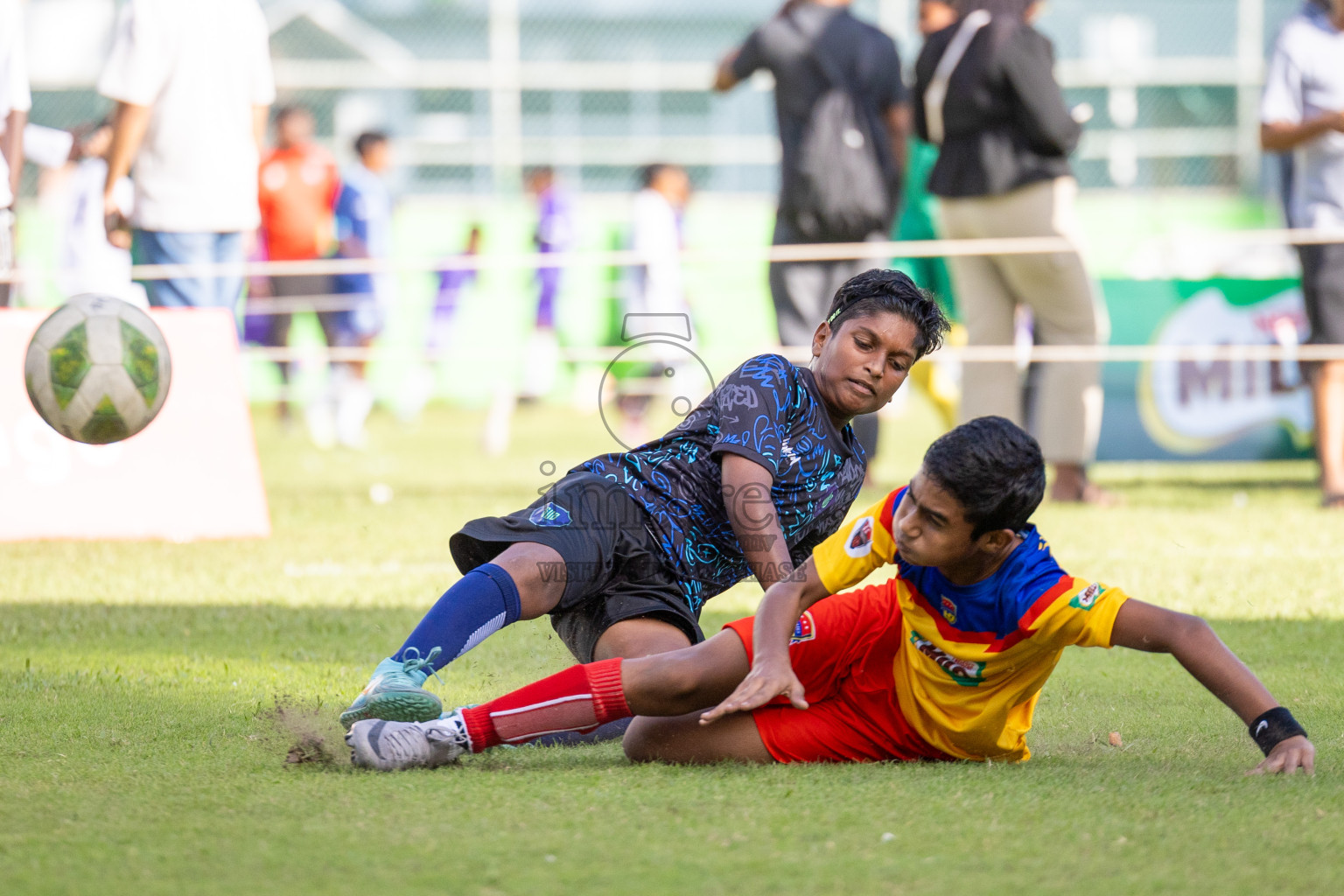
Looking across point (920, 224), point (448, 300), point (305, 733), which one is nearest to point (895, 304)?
point (305, 733)

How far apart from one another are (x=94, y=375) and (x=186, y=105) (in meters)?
2.50

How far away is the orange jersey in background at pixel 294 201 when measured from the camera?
1167 centimetres

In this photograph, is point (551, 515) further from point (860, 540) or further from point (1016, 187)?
point (1016, 187)

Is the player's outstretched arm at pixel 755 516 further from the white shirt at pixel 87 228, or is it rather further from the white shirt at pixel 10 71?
the white shirt at pixel 87 228

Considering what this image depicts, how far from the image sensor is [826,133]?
693 centimetres

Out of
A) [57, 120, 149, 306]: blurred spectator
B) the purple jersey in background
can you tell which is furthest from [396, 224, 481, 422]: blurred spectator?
[57, 120, 149, 306]: blurred spectator

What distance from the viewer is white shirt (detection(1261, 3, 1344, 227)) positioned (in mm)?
6473

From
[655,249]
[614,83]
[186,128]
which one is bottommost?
[655,249]

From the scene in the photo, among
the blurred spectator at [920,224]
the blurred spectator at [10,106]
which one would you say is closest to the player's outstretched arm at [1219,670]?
the blurred spectator at [10,106]

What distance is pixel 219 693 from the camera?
11.0 ft

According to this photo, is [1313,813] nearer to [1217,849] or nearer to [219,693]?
[1217,849]

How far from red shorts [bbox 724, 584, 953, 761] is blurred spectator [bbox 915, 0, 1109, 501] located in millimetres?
3910

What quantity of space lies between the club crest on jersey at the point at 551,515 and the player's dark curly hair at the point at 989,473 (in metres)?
0.88

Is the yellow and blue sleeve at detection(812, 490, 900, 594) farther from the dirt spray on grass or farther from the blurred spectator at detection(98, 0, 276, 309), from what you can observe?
the blurred spectator at detection(98, 0, 276, 309)
